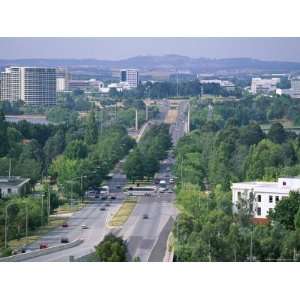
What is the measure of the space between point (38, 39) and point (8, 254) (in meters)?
1.44

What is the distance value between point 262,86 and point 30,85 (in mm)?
1902

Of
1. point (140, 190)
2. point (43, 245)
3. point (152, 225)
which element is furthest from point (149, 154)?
point (43, 245)

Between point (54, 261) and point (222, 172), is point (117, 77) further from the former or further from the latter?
point (54, 261)

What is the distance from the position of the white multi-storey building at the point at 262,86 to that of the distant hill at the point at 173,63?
476mm

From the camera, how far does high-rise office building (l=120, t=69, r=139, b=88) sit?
11.6m

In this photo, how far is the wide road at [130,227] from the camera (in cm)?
1042

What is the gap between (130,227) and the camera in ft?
A: 35.4

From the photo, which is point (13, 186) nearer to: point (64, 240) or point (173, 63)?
point (64, 240)

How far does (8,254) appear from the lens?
10.4 m

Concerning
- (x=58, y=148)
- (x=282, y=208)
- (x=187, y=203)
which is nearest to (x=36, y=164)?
(x=58, y=148)

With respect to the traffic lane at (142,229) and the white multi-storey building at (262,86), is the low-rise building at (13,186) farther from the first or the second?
the white multi-storey building at (262,86)

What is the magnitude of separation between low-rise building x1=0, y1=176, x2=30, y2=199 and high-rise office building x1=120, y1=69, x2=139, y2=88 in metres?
1.04

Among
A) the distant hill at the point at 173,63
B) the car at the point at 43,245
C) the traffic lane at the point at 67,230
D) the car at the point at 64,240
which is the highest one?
the distant hill at the point at 173,63

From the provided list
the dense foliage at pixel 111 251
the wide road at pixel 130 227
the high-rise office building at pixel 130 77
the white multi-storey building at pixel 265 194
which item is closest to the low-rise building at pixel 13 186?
the wide road at pixel 130 227
